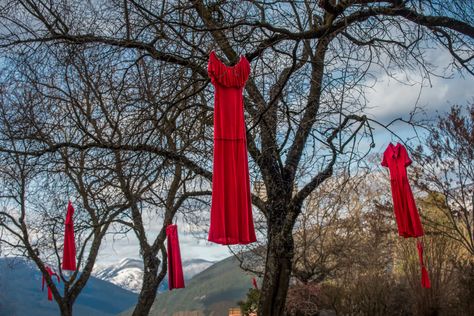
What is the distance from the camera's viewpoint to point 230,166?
4.21 meters

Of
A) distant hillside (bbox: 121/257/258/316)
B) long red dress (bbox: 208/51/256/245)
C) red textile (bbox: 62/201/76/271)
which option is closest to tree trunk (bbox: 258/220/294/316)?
long red dress (bbox: 208/51/256/245)

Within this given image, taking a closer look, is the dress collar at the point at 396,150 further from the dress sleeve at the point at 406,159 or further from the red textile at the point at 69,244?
the red textile at the point at 69,244

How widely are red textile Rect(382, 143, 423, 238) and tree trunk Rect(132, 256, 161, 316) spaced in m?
6.08

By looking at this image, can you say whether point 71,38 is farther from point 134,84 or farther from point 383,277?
point 383,277

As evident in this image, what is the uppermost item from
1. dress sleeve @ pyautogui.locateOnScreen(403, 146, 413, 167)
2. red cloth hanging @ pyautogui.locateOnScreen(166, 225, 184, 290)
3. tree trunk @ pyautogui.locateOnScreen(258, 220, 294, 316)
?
dress sleeve @ pyautogui.locateOnScreen(403, 146, 413, 167)

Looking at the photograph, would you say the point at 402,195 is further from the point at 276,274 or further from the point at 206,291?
the point at 206,291

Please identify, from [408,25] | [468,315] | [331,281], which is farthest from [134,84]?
[331,281]

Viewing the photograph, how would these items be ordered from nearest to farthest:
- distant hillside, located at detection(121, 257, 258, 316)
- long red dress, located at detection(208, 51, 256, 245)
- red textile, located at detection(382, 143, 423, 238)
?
1. long red dress, located at detection(208, 51, 256, 245)
2. red textile, located at detection(382, 143, 423, 238)
3. distant hillside, located at detection(121, 257, 258, 316)

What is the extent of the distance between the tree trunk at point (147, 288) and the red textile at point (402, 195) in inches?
239

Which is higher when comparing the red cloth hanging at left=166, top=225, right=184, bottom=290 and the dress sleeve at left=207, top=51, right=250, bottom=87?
the dress sleeve at left=207, top=51, right=250, bottom=87

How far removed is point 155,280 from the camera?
39.6 feet

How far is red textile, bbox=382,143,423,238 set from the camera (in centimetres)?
814

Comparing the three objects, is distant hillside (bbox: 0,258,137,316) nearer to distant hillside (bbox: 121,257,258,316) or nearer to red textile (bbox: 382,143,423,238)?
distant hillside (bbox: 121,257,258,316)

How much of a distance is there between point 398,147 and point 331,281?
33.1ft
